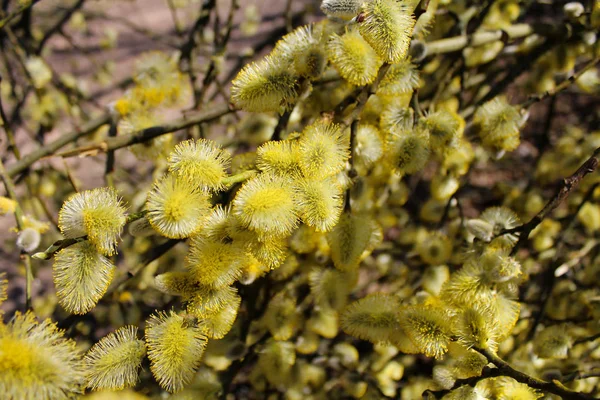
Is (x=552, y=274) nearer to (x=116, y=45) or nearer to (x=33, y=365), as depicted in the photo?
(x=33, y=365)

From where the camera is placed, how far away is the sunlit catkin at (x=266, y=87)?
98 cm

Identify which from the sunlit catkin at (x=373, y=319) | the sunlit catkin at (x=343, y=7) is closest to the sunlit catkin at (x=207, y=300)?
the sunlit catkin at (x=373, y=319)

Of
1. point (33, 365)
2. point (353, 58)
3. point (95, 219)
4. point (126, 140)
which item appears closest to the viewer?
point (33, 365)

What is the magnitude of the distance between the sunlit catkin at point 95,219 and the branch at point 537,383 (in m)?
0.79

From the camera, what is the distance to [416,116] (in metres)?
1.20

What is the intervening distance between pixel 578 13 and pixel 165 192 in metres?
1.43

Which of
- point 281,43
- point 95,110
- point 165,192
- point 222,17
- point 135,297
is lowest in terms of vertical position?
point 135,297

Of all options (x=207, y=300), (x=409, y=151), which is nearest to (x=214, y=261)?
(x=207, y=300)

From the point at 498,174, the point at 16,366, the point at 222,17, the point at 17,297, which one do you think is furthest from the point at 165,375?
the point at 222,17

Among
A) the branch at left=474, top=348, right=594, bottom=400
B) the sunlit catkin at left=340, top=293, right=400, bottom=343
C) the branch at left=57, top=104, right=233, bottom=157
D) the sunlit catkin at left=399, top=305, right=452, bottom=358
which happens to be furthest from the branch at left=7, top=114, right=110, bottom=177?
the branch at left=474, top=348, right=594, bottom=400

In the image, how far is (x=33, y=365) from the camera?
29.4 inches

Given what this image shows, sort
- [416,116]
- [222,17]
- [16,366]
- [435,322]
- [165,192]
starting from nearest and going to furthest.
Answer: [16,366], [165,192], [435,322], [416,116], [222,17]

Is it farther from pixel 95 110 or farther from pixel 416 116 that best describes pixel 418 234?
pixel 95 110

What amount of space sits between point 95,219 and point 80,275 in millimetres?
114
